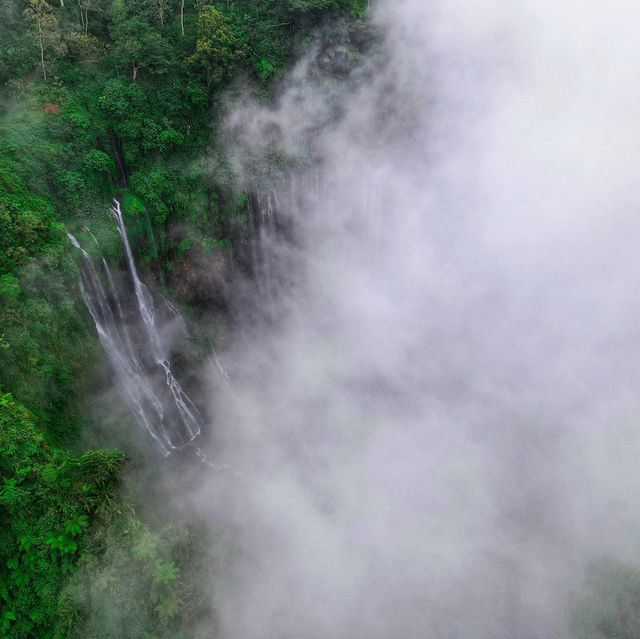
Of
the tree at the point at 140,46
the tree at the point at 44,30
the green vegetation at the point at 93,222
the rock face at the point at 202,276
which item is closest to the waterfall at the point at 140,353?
the green vegetation at the point at 93,222

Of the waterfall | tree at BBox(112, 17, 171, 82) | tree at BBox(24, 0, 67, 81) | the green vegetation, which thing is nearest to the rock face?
the green vegetation

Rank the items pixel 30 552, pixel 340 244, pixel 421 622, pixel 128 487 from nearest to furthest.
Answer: pixel 30 552, pixel 128 487, pixel 421 622, pixel 340 244

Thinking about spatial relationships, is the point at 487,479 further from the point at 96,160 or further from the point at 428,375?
the point at 96,160

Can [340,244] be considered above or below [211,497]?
above

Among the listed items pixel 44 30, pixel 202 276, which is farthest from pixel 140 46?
pixel 202 276

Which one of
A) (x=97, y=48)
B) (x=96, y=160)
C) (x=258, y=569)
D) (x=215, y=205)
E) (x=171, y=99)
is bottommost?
→ (x=258, y=569)

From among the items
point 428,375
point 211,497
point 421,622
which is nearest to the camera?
point 421,622

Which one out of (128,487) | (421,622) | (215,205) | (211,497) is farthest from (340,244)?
(421,622)
